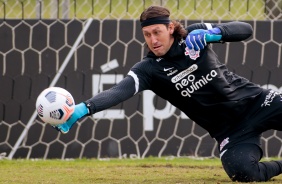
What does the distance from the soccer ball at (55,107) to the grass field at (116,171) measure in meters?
1.10

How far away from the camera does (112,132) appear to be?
30.5 feet

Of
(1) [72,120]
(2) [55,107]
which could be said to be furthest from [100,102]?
(2) [55,107]

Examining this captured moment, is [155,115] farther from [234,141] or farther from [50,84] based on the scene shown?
[234,141]

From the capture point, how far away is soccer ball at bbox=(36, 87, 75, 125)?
5910mm

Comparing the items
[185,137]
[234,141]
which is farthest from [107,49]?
[234,141]

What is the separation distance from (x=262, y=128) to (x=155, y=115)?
227 cm

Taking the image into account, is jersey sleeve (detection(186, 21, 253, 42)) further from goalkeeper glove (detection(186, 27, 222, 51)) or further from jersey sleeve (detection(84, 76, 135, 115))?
jersey sleeve (detection(84, 76, 135, 115))

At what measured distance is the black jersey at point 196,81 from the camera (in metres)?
6.82

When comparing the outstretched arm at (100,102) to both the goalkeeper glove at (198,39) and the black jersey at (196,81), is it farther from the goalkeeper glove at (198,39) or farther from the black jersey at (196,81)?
the goalkeeper glove at (198,39)

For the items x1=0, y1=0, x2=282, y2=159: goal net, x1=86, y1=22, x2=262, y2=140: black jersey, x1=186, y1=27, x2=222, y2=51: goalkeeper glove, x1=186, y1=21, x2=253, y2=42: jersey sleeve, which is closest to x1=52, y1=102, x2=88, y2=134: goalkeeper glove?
x1=86, y1=22, x2=262, y2=140: black jersey

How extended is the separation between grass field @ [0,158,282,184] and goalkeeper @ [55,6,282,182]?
0.90ft

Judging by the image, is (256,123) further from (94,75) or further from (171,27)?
(94,75)

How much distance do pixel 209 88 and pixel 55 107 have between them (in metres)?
1.65

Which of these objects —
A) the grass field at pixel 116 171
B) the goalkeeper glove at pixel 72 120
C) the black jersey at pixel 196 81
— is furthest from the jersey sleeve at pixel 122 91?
the grass field at pixel 116 171
